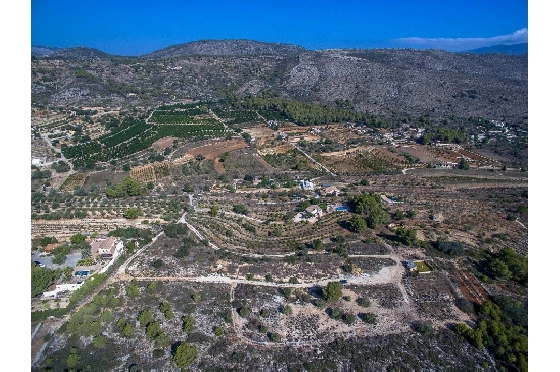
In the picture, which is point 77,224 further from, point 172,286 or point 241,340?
point 241,340

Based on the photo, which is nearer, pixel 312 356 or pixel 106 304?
pixel 312 356

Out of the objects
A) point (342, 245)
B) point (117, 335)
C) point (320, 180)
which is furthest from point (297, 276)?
point (320, 180)

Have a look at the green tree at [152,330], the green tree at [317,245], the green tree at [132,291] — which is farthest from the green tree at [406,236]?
the green tree at [132,291]

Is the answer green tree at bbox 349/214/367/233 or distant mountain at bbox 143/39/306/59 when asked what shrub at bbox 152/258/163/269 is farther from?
distant mountain at bbox 143/39/306/59

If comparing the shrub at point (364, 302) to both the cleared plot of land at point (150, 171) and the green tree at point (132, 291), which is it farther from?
the cleared plot of land at point (150, 171)

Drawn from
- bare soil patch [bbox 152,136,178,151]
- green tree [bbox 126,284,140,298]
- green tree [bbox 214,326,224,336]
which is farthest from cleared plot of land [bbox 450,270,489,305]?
bare soil patch [bbox 152,136,178,151]

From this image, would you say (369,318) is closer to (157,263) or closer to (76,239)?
(157,263)
